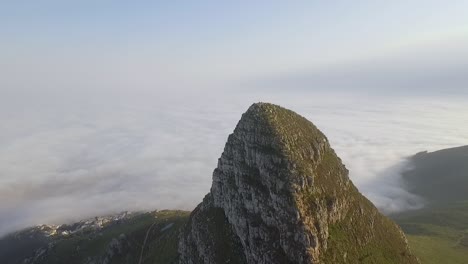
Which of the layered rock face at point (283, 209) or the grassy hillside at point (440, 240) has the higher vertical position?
the layered rock face at point (283, 209)

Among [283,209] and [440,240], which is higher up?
[283,209]

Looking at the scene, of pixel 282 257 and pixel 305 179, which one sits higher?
pixel 305 179

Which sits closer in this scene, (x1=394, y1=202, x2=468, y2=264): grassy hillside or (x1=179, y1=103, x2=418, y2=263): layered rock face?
(x1=179, y1=103, x2=418, y2=263): layered rock face

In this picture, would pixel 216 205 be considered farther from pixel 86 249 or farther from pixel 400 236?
pixel 86 249

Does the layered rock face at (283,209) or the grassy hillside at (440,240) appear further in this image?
the grassy hillside at (440,240)

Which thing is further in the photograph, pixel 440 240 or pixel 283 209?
pixel 440 240

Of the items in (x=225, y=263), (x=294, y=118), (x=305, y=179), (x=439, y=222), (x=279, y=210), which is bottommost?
(x=439, y=222)

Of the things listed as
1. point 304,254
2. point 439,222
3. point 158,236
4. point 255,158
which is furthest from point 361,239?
point 439,222

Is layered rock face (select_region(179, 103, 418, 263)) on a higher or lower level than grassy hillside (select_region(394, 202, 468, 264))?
higher
